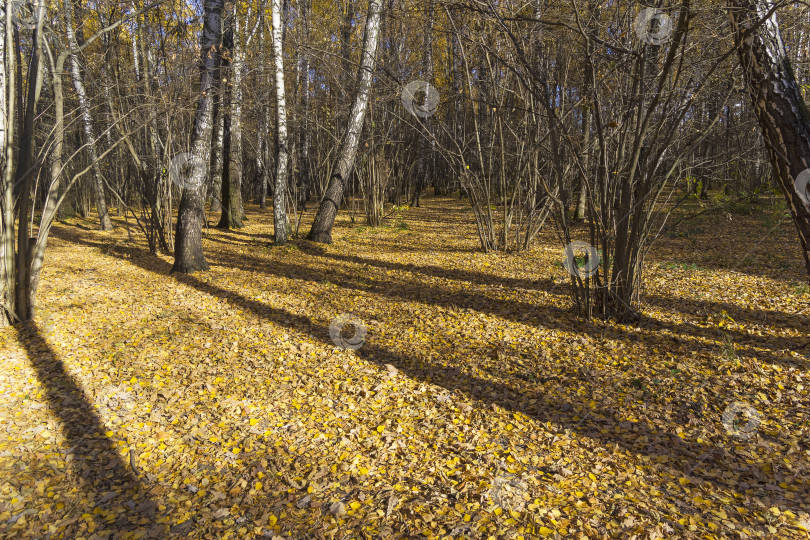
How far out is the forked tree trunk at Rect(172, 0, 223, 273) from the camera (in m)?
6.89

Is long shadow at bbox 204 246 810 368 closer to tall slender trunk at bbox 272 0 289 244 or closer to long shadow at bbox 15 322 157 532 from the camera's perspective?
tall slender trunk at bbox 272 0 289 244

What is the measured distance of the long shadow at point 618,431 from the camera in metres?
2.81

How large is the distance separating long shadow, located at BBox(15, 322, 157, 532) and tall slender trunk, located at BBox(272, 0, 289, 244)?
5.71m

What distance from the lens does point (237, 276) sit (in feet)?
24.3

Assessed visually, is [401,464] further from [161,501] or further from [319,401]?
[161,501]

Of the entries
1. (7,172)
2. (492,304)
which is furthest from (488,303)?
(7,172)

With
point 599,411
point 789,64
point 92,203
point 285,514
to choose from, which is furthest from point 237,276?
point 92,203

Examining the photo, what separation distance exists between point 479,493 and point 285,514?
1.17m

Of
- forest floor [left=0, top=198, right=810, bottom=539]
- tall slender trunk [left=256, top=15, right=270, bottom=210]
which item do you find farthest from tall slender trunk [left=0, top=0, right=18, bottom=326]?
tall slender trunk [left=256, top=15, right=270, bottom=210]

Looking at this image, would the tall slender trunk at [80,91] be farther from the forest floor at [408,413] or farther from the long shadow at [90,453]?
the long shadow at [90,453]

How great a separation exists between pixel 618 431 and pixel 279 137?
27.1ft

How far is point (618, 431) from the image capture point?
3.41 metres

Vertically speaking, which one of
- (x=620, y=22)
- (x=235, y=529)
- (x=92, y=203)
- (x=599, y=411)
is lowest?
(x=235, y=529)

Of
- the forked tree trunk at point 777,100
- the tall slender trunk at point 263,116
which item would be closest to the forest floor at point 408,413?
the forked tree trunk at point 777,100
